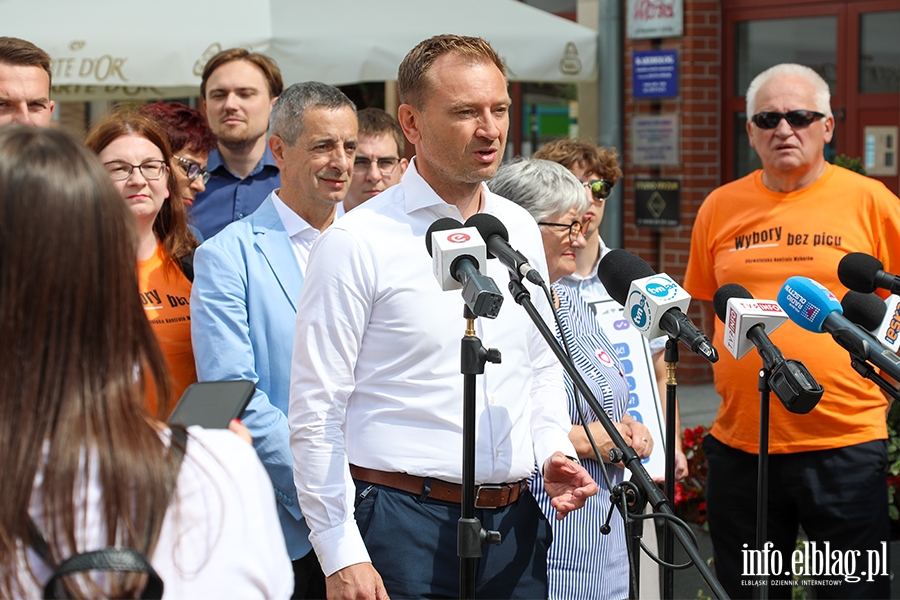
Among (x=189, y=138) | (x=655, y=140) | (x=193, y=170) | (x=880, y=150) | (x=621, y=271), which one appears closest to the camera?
(x=621, y=271)

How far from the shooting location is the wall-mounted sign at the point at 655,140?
8.33 metres

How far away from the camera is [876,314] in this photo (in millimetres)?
2605

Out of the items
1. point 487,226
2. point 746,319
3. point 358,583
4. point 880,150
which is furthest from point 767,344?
point 880,150

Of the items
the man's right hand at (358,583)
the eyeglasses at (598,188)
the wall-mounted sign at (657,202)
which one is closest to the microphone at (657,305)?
the man's right hand at (358,583)

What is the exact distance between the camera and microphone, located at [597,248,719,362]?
2197 mm

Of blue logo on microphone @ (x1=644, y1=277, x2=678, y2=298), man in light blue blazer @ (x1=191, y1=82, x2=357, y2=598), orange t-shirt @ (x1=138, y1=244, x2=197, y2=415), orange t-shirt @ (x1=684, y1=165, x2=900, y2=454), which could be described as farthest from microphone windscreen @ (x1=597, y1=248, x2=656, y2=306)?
orange t-shirt @ (x1=684, y1=165, x2=900, y2=454)

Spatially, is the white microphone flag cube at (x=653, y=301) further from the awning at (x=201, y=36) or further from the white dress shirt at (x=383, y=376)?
the awning at (x=201, y=36)

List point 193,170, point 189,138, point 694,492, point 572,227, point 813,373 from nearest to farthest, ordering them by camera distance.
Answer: point 572,227, point 813,373, point 193,170, point 189,138, point 694,492

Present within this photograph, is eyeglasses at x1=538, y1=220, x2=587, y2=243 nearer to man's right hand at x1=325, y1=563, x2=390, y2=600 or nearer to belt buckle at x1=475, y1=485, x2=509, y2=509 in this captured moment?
belt buckle at x1=475, y1=485, x2=509, y2=509

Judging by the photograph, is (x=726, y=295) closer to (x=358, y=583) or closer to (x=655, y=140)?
(x=358, y=583)

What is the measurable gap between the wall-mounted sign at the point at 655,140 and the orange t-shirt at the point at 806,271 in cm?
424

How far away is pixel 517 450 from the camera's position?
2.65 metres

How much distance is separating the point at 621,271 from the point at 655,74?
20.3 ft

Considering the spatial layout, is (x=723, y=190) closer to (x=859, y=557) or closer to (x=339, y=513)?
(x=859, y=557)
